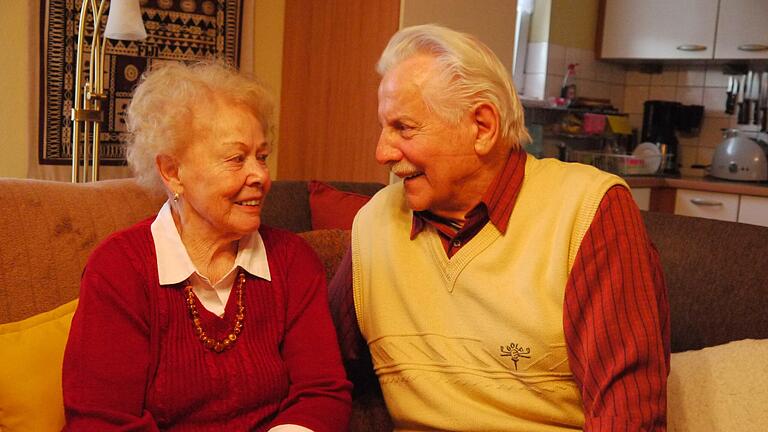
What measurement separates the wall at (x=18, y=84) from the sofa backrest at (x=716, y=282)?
2.27 metres

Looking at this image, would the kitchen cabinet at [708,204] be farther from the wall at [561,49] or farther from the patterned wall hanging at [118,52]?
the patterned wall hanging at [118,52]

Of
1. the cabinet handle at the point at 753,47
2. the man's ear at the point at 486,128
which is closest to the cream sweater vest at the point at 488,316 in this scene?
the man's ear at the point at 486,128

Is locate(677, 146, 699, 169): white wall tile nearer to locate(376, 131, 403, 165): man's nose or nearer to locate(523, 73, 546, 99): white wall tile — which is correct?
locate(523, 73, 546, 99): white wall tile

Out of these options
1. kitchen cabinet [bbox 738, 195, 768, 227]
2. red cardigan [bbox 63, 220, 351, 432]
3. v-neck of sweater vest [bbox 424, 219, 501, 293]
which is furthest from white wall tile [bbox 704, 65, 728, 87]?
red cardigan [bbox 63, 220, 351, 432]

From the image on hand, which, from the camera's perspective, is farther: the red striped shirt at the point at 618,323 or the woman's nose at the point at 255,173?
the woman's nose at the point at 255,173

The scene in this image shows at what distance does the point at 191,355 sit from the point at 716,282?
1253mm

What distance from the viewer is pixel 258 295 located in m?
1.55

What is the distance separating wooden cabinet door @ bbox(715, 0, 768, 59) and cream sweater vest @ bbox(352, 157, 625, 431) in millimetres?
3427

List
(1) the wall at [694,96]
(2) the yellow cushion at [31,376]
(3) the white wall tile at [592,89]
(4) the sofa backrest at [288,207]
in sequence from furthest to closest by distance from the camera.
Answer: (3) the white wall tile at [592,89] < (1) the wall at [694,96] < (4) the sofa backrest at [288,207] < (2) the yellow cushion at [31,376]

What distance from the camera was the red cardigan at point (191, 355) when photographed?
1.36 metres

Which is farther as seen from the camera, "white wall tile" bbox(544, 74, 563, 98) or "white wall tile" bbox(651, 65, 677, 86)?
"white wall tile" bbox(651, 65, 677, 86)

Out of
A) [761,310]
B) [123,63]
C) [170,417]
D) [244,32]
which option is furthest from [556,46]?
[170,417]

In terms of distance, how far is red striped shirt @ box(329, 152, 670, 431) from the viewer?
1318 millimetres

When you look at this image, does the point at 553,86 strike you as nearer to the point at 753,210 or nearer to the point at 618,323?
the point at 753,210
